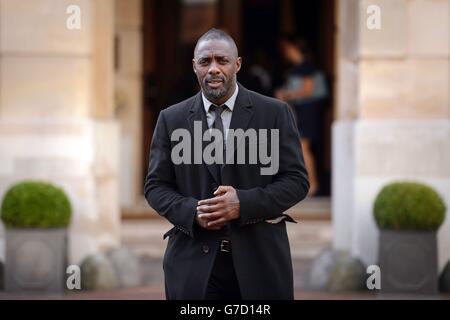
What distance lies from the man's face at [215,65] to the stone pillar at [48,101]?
490cm

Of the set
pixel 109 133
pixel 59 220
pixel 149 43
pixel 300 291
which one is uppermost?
pixel 149 43

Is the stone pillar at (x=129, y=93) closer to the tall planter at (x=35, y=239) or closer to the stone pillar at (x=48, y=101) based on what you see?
the stone pillar at (x=48, y=101)

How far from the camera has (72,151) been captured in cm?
897

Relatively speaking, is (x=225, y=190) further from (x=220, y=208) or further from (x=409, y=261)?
(x=409, y=261)

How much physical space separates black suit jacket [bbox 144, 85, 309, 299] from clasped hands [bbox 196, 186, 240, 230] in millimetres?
34

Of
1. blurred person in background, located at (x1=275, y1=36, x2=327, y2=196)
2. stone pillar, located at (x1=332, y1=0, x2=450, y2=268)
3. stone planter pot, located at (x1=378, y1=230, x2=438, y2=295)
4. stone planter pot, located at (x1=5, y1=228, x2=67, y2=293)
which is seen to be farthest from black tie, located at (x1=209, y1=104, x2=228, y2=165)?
blurred person in background, located at (x1=275, y1=36, x2=327, y2=196)

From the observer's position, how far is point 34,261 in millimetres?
8594

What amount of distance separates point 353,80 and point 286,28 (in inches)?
224

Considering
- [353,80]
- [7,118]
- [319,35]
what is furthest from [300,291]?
[319,35]

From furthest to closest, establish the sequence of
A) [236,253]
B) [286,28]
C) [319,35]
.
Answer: [286,28] < [319,35] < [236,253]

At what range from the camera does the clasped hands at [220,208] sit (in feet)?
13.4

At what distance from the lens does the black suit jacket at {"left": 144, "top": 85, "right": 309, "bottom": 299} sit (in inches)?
165

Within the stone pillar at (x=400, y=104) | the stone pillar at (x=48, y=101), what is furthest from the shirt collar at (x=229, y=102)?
the stone pillar at (x=48, y=101)

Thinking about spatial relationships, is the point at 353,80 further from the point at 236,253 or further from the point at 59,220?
the point at 236,253
